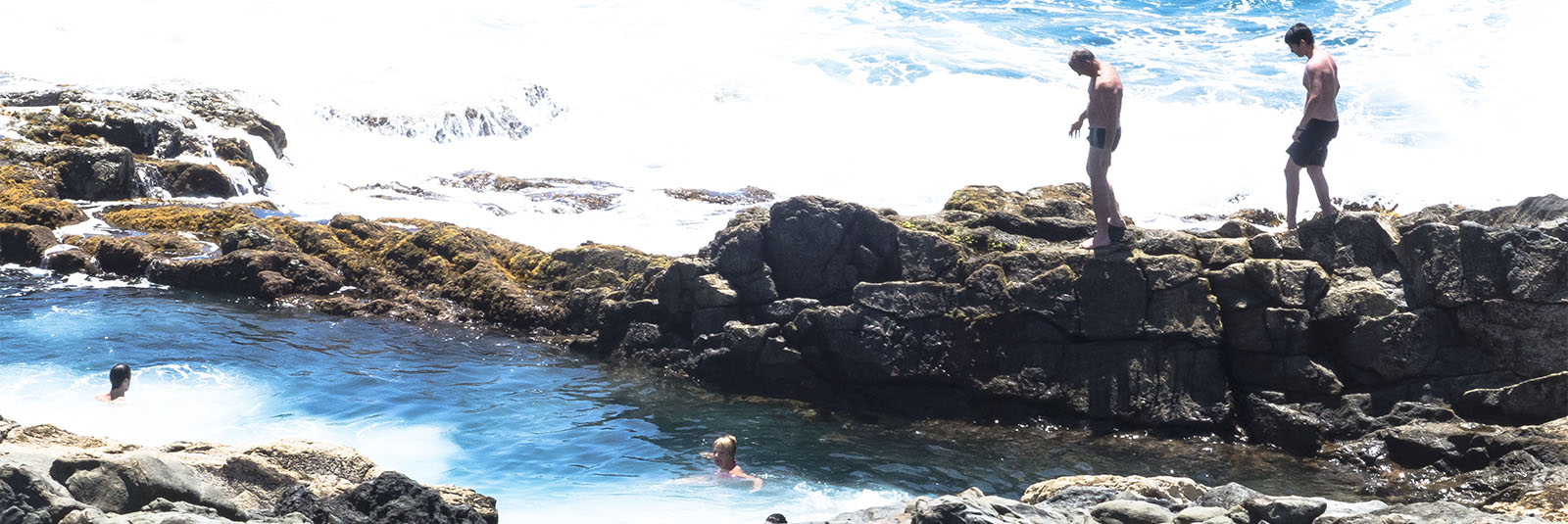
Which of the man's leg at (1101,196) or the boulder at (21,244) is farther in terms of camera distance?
the boulder at (21,244)

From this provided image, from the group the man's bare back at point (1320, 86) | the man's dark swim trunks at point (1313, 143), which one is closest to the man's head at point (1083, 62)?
the man's bare back at point (1320, 86)

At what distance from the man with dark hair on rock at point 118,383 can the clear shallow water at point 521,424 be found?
0.14 m

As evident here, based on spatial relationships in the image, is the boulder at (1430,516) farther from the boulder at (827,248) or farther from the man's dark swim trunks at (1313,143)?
the boulder at (827,248)

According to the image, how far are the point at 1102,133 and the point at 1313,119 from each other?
188 cm

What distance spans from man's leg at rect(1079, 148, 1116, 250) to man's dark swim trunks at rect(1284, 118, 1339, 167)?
1.72 metres

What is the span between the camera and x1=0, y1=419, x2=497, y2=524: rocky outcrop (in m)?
5.59

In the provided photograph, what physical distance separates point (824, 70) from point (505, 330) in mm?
19255

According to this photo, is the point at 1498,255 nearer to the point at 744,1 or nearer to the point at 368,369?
the point at 368,369

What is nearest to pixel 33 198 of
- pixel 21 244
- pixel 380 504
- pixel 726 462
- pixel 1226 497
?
pixel 21 244

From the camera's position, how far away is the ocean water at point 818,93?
905 inches

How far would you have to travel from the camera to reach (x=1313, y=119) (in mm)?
11297

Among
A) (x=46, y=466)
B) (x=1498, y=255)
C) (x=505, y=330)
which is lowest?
(x=505, y=330)

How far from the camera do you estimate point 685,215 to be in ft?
63.9

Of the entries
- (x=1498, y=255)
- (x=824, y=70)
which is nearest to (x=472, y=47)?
(x=824, y=70)
